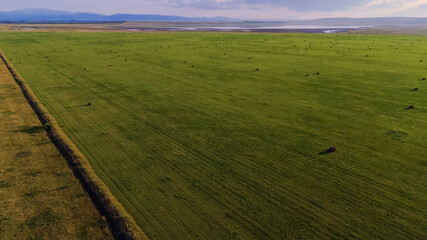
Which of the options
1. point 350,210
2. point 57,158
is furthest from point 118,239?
point 350,210

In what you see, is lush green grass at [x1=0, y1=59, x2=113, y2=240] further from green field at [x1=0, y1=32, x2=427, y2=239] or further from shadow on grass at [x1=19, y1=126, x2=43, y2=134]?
green field at [x1=0, y1=32, x2=427, y2=239]

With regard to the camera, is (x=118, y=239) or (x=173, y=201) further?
(x=173, y=201)

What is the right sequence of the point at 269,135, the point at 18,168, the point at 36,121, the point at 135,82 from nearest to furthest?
the point at 18,168
the point at 269,135
the point at 36,121
the point at 135,82

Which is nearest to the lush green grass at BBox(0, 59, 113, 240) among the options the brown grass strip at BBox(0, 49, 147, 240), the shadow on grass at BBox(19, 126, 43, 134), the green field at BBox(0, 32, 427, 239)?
the shadow on grass at BBox(19, 126, 43, 134)

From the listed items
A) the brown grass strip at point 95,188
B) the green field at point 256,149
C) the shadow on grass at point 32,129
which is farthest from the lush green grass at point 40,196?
the green field at point 256,149

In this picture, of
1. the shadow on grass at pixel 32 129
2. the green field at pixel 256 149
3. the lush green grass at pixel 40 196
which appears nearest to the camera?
the lush green grass at pixel 40 196

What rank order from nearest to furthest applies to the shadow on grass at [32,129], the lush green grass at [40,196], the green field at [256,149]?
the lush green grass at [40,196]
the green field at [256,149]
the shadow on grass at [32,129]

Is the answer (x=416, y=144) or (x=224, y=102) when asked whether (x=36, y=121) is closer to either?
(x=224, y=102)

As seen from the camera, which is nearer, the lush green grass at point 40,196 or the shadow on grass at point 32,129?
the lush green grass at point 40,196

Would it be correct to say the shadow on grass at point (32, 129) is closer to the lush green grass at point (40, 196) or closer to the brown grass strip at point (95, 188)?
the lush green grass at point (40, 196)
